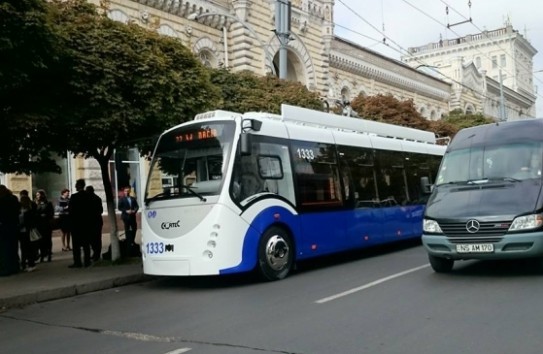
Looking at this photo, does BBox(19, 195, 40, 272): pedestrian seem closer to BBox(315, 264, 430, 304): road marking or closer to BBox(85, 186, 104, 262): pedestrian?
BBox(85, 186, 104, 262): pedestrian

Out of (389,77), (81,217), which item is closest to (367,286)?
(81,217)

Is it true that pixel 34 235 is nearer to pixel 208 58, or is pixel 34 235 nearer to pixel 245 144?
pixel 245 144

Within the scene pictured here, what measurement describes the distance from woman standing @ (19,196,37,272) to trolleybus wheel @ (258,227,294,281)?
5.81m

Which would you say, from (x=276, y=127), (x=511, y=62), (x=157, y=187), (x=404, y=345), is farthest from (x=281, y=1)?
(x=511, y=62)

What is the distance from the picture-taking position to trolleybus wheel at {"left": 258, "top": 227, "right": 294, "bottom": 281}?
10195 mm

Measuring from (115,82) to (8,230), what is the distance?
12.2 feet

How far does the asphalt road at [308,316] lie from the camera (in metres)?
6.00

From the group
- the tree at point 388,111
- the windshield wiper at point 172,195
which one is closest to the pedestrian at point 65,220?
the windshield wiper at point 172,195

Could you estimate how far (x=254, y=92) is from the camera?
20156 millimetres

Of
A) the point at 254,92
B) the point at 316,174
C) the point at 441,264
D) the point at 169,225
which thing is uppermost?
the point at 254,92

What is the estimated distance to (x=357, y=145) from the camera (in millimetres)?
13250

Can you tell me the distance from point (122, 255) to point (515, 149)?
8.68m

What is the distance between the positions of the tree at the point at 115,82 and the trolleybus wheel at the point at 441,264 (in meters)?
5.67

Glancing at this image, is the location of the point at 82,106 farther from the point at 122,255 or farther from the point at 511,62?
the point at 511,62
